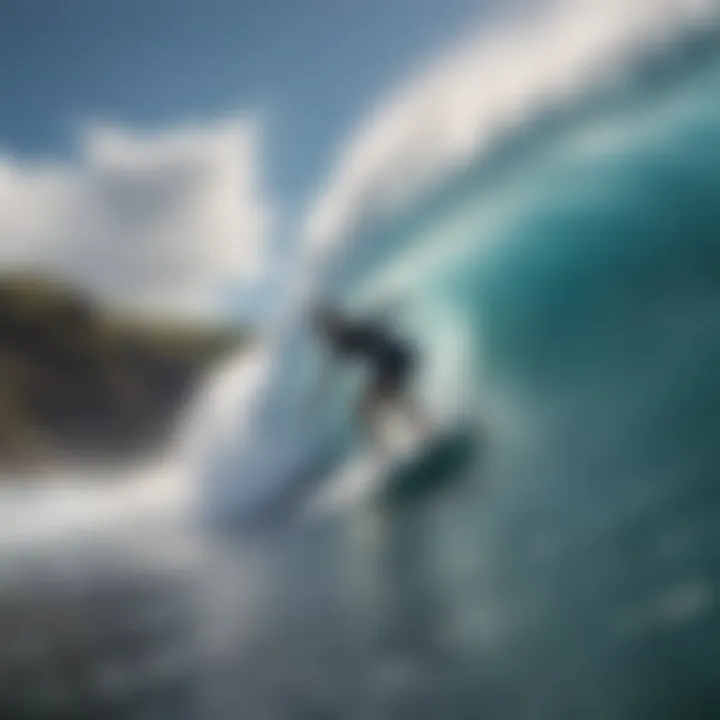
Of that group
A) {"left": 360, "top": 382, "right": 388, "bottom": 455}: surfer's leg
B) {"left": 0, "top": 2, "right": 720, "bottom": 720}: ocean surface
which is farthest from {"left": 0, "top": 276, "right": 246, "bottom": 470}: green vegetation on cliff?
{"left": 360, "top": 382, "right": 388, "bottom": 455}: surfer's leg

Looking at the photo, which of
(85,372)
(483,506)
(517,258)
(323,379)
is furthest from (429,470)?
(85,372)

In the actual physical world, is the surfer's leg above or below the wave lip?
below

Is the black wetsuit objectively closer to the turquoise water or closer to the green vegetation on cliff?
the turquoise water

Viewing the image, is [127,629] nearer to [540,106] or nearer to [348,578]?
[348,578]

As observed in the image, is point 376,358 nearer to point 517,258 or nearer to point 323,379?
point 323,379

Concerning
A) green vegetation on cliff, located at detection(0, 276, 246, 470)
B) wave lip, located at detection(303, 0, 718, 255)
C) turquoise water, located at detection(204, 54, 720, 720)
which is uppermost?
wave lip, located at detection(303, 0, 718, 255)

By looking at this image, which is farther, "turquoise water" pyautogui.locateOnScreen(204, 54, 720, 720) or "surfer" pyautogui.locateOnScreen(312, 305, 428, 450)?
"surfer" pyautogui.locateOnScreen(312, 305, 428, 450)

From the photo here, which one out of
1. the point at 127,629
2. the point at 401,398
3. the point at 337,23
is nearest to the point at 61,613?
the point at 127,629
